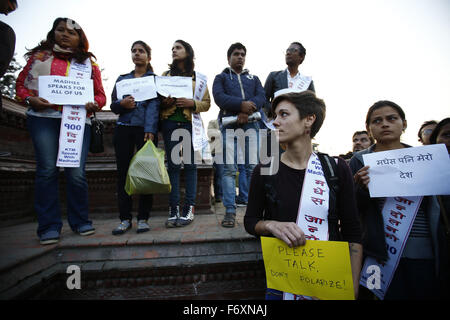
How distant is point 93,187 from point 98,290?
224 cm

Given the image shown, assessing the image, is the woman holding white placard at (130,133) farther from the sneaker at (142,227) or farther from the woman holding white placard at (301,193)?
the woman holding white placard at (301,193)

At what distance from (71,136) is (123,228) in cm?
121

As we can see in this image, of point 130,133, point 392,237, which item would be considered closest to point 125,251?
point 130,133

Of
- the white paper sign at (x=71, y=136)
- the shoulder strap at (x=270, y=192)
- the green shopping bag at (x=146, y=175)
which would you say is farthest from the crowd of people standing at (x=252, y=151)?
the green shopping bag at (x=146, y=175)

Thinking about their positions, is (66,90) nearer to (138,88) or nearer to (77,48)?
(77,48)

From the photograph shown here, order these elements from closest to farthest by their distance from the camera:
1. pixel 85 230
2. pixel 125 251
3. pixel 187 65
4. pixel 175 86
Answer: pixel 125 251, pixel 85 230, pixel 175 86, pixel 187 65

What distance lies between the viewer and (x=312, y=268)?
1.17m

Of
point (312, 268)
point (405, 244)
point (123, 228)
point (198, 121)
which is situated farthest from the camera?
point (198, 121)

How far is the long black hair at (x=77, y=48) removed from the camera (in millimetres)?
2377

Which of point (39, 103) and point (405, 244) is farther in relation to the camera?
point (39, 103)

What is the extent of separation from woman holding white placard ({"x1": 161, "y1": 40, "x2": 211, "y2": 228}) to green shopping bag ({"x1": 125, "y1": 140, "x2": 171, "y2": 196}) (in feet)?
1.63

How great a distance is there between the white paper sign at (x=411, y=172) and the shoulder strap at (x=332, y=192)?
1.50ft

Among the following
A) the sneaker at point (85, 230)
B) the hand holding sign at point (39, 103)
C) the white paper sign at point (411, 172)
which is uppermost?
the hand holding sign at point (39, 103)
